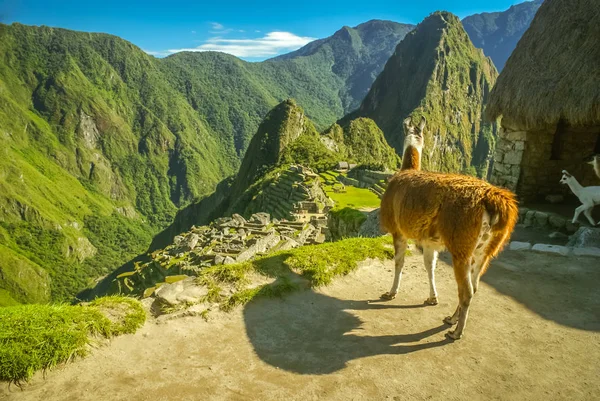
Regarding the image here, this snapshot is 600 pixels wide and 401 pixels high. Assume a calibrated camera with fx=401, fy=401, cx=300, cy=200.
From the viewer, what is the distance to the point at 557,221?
9.61m

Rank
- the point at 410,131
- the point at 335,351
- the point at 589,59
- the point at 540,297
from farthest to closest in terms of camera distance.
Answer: the point at 589,59 → the point at 410,131 → the point at 540,297 → the point at 335,351

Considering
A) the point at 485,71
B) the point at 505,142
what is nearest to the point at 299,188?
the point at 505,142

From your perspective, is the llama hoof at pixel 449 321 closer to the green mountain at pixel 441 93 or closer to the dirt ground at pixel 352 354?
the dirt ground at pixel 352 354

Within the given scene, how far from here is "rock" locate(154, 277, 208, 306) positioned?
4.56 metres

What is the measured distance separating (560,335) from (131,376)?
4377mm

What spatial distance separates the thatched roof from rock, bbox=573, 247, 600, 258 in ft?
11.5

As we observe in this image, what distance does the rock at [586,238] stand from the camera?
7.62m

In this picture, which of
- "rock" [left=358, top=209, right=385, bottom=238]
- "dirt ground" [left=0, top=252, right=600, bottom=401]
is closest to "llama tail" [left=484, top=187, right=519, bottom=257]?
"dirt ground" [left=0, top=252, right=600, bottom=401]

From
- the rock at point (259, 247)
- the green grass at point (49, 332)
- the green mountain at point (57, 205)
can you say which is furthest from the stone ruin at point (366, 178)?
the green mountain at point (57, 205)

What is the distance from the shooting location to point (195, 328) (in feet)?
13.8

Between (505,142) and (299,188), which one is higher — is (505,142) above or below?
above

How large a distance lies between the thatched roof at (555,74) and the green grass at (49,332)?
10.1 metres

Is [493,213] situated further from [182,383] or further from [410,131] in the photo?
[182,383]

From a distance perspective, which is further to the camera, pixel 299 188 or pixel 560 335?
pixel 299 188
